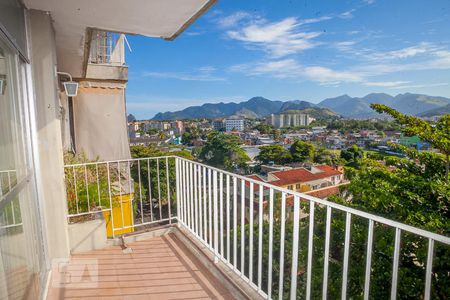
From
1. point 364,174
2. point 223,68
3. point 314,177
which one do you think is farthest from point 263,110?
point 364,174

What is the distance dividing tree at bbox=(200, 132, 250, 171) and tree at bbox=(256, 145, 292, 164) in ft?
21.6

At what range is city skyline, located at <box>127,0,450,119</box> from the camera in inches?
1677

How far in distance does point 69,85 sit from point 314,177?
25.8 metres

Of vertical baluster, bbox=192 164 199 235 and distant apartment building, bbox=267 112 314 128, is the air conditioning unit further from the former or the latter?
distant apartment building, bbox=267 112 314 128

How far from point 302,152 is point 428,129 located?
87.0ft

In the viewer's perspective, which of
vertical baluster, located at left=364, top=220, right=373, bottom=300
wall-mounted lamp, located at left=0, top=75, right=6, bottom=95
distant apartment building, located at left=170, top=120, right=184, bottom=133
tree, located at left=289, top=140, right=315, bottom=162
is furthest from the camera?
distant apartment building, located at left=170, top=120, right=184, bottom=133

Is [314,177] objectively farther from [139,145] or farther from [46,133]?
[46,133]

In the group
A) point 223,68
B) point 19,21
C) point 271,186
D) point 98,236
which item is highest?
point 223,68

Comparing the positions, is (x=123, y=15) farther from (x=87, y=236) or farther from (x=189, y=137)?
(x=189, y=137)

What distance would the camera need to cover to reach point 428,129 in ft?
29.9

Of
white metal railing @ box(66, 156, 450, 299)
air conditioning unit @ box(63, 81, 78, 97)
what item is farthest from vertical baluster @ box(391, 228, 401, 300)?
air conditioning unit @ box(63, 81, 78, 97)

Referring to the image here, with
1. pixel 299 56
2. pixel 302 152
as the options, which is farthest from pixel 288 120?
pixel 299 56

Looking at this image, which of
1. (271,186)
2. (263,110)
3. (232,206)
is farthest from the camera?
(263,110)

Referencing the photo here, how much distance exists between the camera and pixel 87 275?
8.37ft
